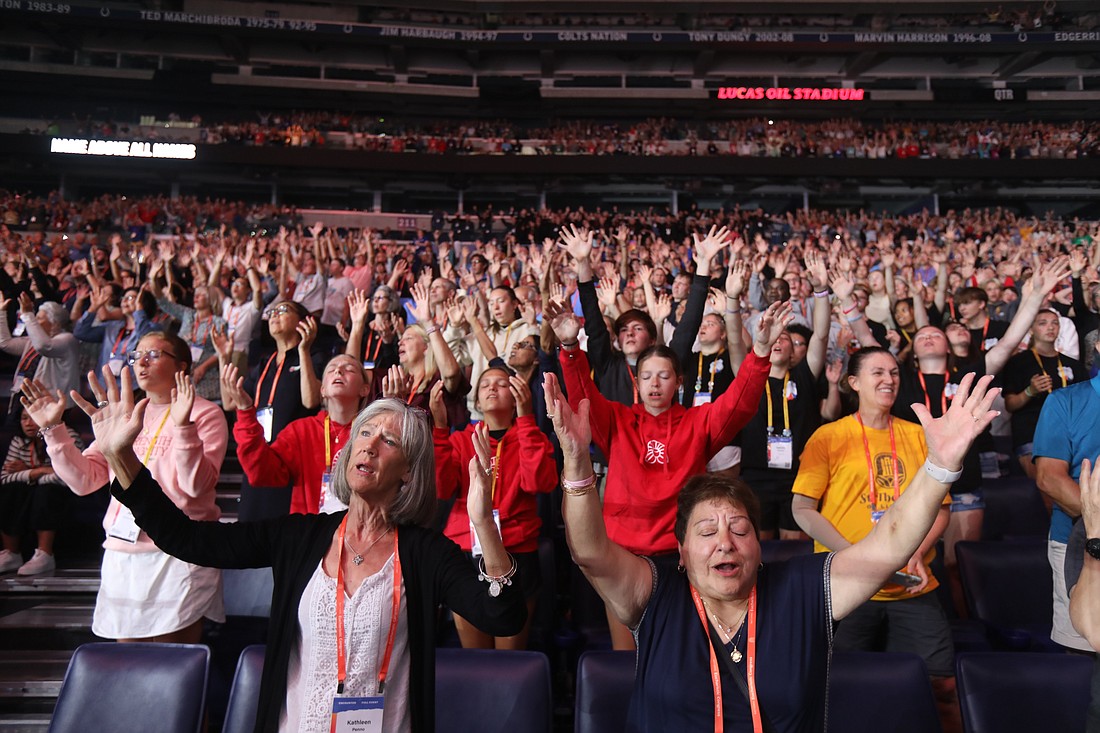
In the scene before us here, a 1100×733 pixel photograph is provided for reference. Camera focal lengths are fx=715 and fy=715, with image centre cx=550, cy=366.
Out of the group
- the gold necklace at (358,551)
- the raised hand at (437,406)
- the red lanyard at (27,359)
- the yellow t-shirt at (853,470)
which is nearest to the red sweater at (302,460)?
the raised hand at (437,406)

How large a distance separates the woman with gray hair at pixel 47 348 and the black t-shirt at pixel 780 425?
13.9ft

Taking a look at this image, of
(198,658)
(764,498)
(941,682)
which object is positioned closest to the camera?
(198,658)

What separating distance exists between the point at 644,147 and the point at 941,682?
1918 centimetres

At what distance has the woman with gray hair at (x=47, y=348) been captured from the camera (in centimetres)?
460

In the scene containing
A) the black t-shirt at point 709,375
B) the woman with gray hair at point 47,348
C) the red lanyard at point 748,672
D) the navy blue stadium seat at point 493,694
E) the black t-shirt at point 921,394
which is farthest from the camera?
the woman with gray hair at point 47,348

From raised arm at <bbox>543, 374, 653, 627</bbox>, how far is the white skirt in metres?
1.45

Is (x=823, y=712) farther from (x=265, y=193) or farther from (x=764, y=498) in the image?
(x=265, y=193)

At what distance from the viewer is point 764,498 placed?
3.45 m

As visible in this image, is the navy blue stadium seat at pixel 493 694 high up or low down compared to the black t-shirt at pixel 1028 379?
down

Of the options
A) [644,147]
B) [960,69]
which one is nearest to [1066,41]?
[960,69]

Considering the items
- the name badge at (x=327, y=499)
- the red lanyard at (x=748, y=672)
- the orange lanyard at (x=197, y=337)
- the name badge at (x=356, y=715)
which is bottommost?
the name badge at (x=356, y=715)

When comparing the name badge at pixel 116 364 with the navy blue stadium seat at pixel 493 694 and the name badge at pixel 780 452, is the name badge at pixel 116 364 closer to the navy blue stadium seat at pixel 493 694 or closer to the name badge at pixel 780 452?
the navy blue stadium seat at pixel 493 694

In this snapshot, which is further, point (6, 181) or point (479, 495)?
point (6, 181)

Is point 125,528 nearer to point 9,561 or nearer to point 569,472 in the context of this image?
point 569,472
